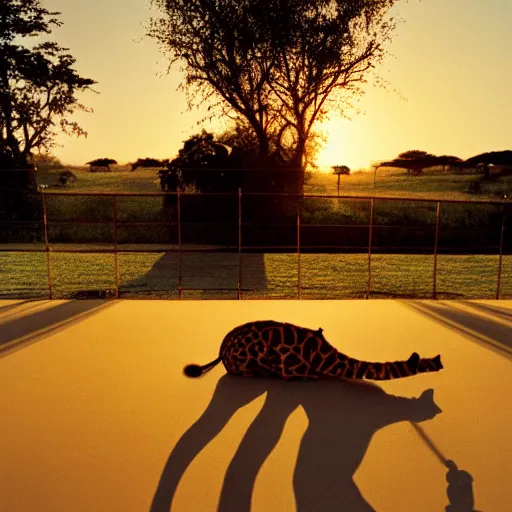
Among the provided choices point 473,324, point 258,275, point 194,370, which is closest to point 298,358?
point 194,370

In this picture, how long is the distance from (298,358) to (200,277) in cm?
624

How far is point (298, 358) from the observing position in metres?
2.74

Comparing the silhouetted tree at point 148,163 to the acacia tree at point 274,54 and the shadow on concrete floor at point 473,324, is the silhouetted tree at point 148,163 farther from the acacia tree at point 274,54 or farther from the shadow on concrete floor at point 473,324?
the shadow on concrete floor at point 473,324

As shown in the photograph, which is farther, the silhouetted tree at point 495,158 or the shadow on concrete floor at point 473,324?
the silhouetted tree at point 495,158

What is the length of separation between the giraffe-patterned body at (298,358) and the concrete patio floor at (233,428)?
0.22ft

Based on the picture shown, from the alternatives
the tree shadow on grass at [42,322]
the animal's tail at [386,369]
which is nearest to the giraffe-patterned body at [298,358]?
the animal's tail at [386,369]

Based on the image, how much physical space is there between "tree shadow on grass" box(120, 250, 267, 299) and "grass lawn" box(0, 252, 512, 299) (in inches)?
0.5

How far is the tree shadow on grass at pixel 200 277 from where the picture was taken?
725 centimetres

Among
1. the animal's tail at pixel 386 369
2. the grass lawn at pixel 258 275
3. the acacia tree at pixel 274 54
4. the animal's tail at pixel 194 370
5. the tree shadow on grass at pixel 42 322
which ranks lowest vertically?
the grass lawn at pixel 258 275

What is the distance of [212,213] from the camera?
11992 millimetres

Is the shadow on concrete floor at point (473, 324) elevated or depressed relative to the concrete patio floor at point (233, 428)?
depressed

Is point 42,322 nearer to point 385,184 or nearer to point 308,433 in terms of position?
point 308,433

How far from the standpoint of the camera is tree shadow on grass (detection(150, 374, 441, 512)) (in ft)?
5.81

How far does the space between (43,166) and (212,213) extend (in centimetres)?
707
